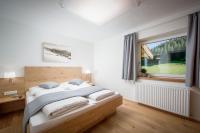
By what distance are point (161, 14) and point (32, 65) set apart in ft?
12.5

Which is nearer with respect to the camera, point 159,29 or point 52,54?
point 159,29

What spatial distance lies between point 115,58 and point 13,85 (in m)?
3.24

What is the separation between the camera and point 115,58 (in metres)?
3.68

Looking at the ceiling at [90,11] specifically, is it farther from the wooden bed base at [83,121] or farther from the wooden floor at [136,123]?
the wooden floor at [136,123]

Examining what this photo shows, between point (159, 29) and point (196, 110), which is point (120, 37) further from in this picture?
point (196, 110)

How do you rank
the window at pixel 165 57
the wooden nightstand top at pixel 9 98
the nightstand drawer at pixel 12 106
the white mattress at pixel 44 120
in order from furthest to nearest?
the window at pixel 165 57
the nightstand drawer at pixel 12 106
the wooden nightstand top at pixel 9 98
the white mattress at pixel 44 120

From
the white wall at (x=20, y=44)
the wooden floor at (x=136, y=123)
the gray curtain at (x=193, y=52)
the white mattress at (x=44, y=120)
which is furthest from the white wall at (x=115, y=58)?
the white mattress at (x=44, y=120)

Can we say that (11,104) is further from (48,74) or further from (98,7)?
(98,7)

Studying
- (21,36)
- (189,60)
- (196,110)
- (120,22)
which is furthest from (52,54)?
(196,110)

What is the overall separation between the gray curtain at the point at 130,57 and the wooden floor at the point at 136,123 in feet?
3.63

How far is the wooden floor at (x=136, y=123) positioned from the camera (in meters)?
1.76

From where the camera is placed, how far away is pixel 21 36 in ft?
9.00

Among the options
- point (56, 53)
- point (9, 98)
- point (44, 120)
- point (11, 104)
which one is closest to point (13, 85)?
point (9, 98)

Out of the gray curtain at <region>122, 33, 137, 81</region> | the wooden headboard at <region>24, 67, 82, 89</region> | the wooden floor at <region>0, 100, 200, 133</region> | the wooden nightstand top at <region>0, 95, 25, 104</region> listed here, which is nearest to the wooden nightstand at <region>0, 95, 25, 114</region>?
the wooden nightstand top at <region>0, 95, 25, 104</region>
